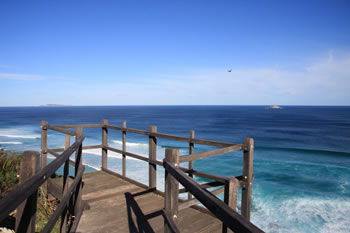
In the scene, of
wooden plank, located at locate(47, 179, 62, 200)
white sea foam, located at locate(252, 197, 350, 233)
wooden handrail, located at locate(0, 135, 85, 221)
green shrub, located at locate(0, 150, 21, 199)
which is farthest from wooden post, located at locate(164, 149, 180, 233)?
white sea foam, located at locate(252, 197, 350, 233)

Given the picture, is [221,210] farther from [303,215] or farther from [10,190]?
[303,215]

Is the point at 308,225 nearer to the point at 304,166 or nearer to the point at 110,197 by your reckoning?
the point at 110,197

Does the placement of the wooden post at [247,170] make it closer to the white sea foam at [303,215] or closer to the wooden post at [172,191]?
the wooden post at [172,191]

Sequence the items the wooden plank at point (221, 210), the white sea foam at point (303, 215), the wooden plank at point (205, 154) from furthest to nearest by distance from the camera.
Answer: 1. the white sea foam at point (303, 215)
2. the wooden plank at point (205, 154)
3. the wooden plank at point (221, 210)

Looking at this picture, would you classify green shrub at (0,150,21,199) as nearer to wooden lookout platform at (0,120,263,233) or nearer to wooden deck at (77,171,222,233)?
wooden lookout platform at (0,120,263,233)

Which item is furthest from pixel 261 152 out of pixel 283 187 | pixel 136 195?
pixel 136 195

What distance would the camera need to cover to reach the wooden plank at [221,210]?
1120mm

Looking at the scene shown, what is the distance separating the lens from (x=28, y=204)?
5.02 ft

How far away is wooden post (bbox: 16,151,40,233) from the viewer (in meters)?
1.52

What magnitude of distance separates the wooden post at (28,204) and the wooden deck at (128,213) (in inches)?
102

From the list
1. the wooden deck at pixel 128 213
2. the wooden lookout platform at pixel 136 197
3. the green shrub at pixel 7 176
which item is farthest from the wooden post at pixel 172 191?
the green shrub at pixel 7 176

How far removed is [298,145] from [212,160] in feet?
45.6

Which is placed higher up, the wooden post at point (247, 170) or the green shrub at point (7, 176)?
the wooden post at point (247, 170)

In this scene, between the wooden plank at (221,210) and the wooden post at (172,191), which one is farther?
the wooden post at (172,191)
